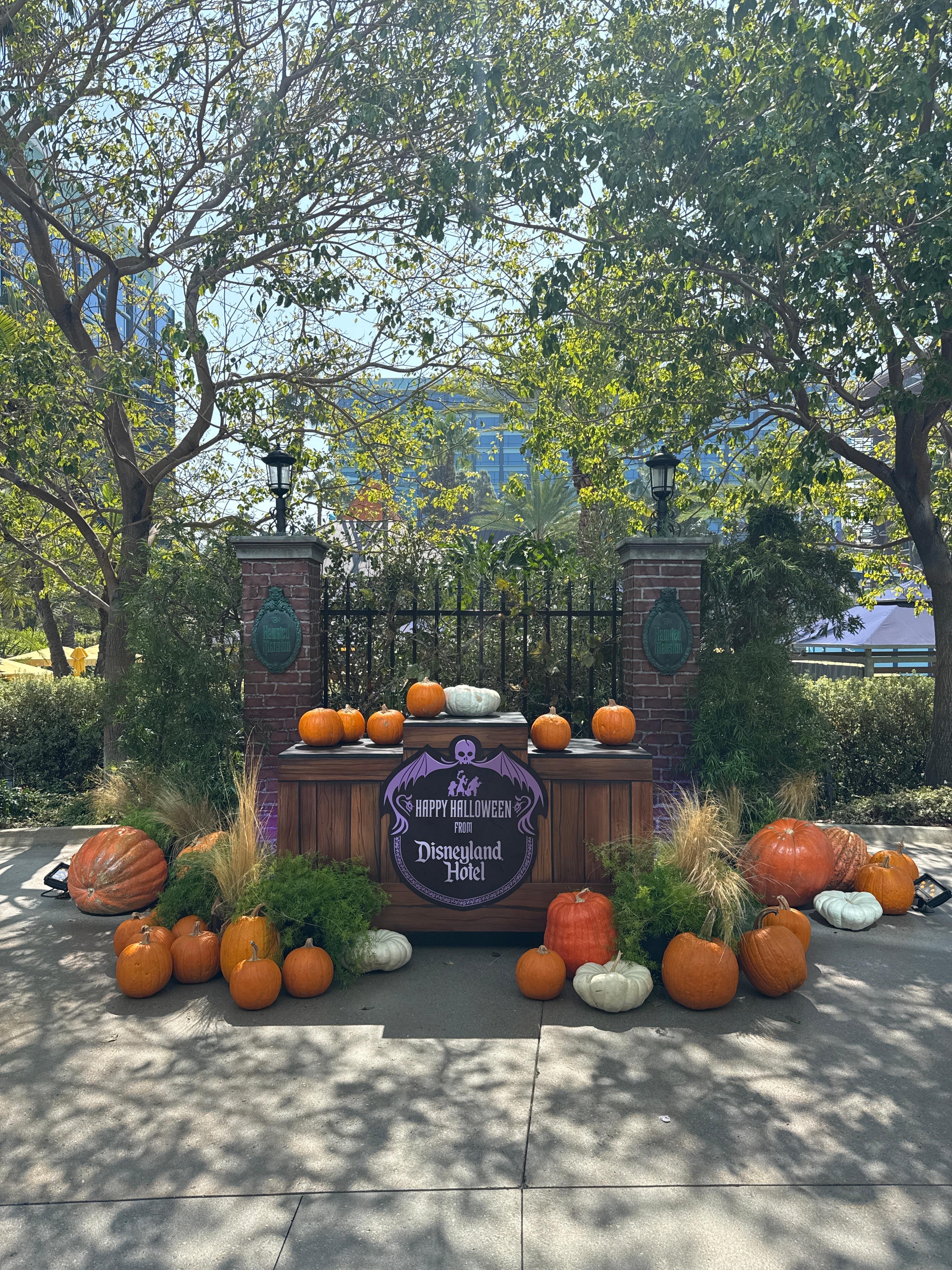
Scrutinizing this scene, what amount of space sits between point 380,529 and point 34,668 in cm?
1015

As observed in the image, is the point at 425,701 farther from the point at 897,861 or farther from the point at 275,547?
the point at 897,861

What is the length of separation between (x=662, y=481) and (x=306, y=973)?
14.9 ft

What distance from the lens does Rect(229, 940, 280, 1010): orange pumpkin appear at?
428cm

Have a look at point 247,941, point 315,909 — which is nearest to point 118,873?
point 247,941

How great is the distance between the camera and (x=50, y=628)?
55.1 ft

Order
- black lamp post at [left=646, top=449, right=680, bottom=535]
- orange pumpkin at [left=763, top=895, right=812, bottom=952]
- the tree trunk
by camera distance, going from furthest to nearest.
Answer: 1. the tree trunk
2. black lamp post at [left=646, top=449, right=680, bottom=535]
3. orange pumpkin at [left=763, top=895, right=812, bottom=952]

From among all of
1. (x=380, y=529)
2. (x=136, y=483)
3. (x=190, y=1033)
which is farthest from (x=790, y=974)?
(x=136, y=483)

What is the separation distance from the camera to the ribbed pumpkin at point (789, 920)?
15.8 ft

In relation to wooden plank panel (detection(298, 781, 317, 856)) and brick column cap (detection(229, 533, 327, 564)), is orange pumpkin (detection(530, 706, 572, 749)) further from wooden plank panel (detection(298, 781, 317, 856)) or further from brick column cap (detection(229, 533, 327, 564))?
brick column cap (detection(229, 533, 327, 564))

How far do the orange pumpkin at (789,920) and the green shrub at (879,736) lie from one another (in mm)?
4668

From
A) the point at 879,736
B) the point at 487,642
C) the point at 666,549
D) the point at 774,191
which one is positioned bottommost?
the point at 879,736

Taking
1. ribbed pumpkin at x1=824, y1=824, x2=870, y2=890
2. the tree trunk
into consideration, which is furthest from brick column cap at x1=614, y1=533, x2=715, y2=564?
the tree trunk

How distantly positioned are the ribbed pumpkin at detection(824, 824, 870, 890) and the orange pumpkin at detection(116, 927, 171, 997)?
4.25 meters

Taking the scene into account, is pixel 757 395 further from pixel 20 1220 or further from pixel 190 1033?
pixel 20 1220
